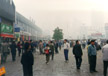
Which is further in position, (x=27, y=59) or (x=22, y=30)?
(x=22, y=30)

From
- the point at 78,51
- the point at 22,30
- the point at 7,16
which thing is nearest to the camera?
the point at 78,51

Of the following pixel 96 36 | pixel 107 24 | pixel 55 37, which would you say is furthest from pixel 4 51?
pixel 107 24

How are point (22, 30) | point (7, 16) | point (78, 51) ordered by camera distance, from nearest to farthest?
point (78, 51) → point (7, 16) → point (22, 30)

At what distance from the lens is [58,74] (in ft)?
23.7

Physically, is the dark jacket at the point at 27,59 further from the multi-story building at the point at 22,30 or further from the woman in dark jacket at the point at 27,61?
the multi-story building at the point at 22,30

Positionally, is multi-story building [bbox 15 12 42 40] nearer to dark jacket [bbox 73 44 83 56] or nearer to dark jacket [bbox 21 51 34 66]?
dark jacket [bbox 73 44 83 56]

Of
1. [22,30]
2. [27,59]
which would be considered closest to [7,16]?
[22,30]

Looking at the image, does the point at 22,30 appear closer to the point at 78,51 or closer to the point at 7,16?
the point at 7,16

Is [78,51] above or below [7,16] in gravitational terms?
below

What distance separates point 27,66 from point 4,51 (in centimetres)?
682

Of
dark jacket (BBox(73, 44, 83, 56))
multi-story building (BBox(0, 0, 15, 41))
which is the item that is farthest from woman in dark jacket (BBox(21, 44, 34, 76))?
multi-story building (BBox(0, 0, 15, 41))

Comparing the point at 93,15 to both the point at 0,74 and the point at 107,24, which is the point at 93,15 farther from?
the point at 0,74

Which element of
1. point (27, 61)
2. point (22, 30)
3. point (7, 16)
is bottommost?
point (27, 61)

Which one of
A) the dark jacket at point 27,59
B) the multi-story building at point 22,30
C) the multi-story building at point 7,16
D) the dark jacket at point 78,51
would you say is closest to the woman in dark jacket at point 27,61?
the dark jacket at point 27,59
